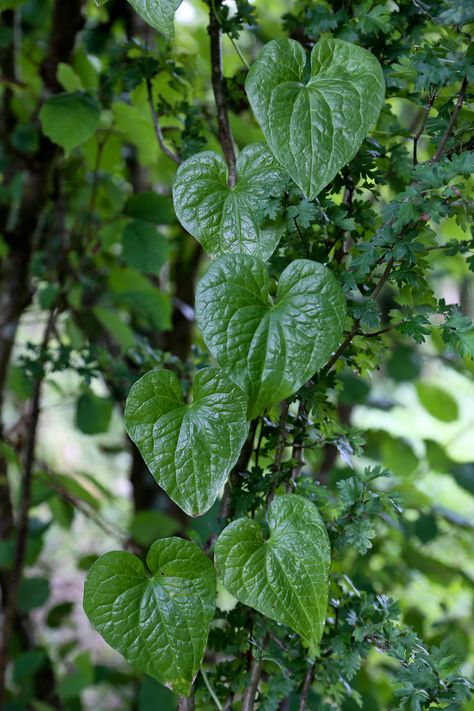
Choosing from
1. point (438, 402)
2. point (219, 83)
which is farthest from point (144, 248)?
point (438, 402)

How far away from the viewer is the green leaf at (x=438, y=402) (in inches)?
36.1

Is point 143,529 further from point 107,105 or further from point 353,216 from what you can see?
point 353,216

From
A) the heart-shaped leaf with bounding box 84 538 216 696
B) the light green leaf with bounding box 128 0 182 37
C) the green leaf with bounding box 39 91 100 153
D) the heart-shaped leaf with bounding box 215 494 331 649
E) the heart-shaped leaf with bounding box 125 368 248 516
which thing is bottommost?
the heart-shaped leaf with bounding box 84 538 216 696

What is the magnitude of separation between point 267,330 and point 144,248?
44 cm

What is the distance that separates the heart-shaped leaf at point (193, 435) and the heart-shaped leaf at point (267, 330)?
0.01 meters

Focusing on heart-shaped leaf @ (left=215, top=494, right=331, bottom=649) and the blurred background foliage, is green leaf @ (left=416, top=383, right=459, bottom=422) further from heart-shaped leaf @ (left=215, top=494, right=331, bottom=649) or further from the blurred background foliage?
heart-shaped leaf @ (left=215, top=494, right=331, bottom=649)

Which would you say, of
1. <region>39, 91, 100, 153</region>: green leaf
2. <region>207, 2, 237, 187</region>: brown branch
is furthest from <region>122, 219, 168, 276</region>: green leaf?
<region>207, 2, 237, 187</region>: brown branch

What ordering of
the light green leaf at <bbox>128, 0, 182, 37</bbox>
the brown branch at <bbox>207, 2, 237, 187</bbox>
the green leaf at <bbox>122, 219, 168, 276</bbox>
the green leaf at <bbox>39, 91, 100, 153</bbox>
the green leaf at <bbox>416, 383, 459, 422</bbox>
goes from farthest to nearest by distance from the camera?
the green leaf at <bbox>416, 383, 459, 422</bbox> < the green leaf at <bbox>122, 219, 168, 276</bbox> < the green leaf at <bbox>39, 91, 100, 153</bbox> < the brown branch at <bbox>207, 2, 237, 187</bbox> < the light green leaf at <bbox>128, 0, 182, 37</bbox>

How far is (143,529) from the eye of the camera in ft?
2.91

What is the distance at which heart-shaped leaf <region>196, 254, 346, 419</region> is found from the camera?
0.31 meters

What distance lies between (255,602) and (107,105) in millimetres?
506

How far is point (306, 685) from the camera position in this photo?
381 millimetres

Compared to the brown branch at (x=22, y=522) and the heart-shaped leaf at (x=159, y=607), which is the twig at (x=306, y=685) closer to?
the heart-shaped leaf at (x=159, y=607)

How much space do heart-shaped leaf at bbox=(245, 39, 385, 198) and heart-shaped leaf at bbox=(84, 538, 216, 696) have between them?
0.18m
